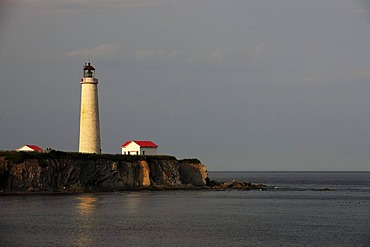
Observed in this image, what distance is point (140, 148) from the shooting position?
7994 cm

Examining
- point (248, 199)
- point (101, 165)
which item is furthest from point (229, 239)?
point (101, 165)

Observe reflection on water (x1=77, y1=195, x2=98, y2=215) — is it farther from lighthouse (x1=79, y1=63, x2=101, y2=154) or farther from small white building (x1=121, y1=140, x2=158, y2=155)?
small white building (x1=121, y1=140, x2=158, y2=155)

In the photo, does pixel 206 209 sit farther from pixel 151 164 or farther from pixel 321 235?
pixel 151 164

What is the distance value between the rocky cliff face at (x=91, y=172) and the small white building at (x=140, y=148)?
14.7 ft

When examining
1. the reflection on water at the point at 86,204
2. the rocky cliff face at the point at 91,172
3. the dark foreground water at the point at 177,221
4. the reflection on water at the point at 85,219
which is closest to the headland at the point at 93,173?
the rocky cliff face at the point at 91,172

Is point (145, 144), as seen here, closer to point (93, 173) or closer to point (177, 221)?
point (93, 173)

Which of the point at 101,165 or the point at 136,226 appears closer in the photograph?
the point at 136,226

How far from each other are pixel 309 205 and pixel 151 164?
20.9 m

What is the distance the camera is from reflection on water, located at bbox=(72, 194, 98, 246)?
1341 inches

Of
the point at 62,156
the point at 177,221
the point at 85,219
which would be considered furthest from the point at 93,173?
the point at 177,221

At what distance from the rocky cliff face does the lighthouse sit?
1.96 m

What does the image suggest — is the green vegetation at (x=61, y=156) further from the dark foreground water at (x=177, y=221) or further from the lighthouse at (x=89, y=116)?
the dark foreground water at (x=177, y=221)

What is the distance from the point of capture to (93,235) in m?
36.2

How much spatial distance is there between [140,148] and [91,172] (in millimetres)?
13709
